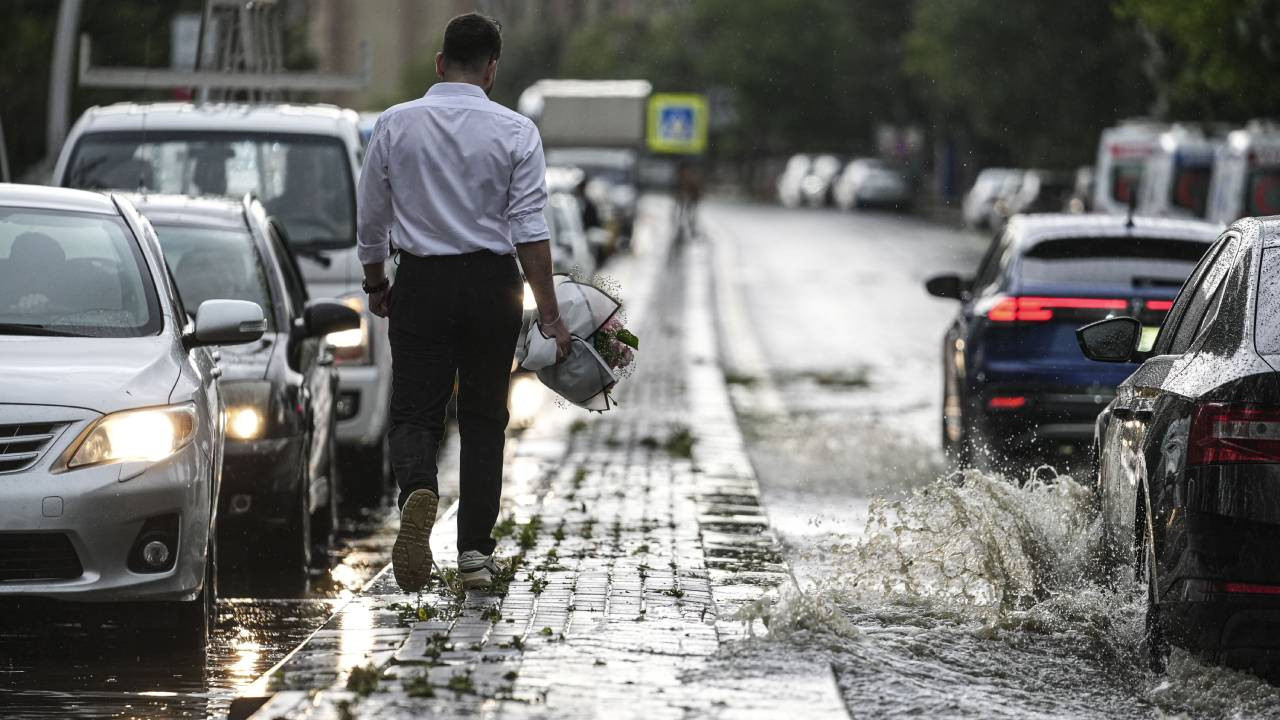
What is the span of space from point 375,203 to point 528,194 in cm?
53

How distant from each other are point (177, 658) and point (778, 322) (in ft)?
67.3

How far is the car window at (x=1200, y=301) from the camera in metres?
6.96

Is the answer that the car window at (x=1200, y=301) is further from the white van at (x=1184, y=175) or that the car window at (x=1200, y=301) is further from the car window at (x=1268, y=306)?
the white van at (x=1184, y=175)

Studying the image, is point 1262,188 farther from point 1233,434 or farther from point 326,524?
→ point 1233,434

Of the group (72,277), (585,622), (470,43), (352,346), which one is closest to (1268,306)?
(585,622)

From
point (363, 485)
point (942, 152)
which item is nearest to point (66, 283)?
point (363, 485)

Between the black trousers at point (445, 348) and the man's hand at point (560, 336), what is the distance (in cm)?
12

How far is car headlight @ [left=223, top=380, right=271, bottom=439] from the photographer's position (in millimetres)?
8992

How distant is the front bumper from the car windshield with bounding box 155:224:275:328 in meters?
3.02

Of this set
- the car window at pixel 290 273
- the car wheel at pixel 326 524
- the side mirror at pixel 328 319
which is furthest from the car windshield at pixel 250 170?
the side mirror at pixel 328 319

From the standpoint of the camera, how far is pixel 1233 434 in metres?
6.01

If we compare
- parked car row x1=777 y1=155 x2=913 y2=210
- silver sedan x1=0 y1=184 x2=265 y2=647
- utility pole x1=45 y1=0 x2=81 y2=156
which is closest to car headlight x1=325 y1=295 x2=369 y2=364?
silver sedan x1=0 y1=184 x2=265 y2=647

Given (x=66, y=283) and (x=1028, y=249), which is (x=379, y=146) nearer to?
(x=66, y=283)

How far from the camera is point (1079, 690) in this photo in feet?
21.5
